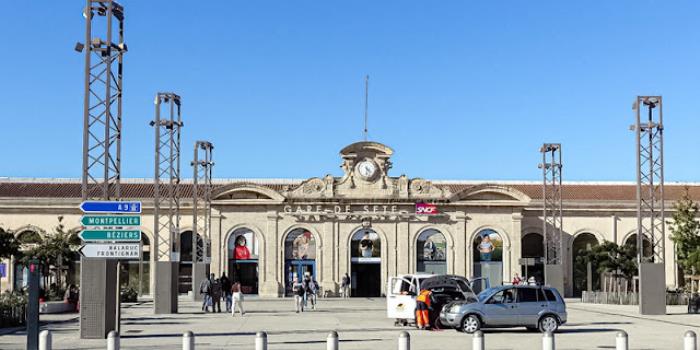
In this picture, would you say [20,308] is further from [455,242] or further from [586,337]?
[455,242]

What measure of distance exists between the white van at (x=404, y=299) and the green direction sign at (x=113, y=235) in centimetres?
1040

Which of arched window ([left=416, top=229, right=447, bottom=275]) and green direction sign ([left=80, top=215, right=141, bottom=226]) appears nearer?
green direction sign ([left=80, top=215, right=141, bottom=226])

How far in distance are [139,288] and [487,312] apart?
39.3 metres

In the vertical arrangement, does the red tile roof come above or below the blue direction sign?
above

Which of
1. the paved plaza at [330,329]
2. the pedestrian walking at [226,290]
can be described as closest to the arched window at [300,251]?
the pedestrian walking at [226,290]

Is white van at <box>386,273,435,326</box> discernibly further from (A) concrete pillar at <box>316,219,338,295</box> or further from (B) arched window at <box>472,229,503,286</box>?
(B) arched window at <box>472,229,503,286</box>

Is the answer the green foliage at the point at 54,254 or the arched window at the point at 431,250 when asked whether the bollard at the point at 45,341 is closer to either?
the green foliage at the point at 54,254

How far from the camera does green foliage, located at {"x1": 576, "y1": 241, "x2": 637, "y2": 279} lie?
59.7 metres

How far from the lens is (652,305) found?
38406 mm

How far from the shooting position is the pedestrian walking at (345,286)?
2470 inches

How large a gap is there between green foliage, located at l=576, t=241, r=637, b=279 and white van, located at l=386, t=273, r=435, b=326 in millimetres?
29205

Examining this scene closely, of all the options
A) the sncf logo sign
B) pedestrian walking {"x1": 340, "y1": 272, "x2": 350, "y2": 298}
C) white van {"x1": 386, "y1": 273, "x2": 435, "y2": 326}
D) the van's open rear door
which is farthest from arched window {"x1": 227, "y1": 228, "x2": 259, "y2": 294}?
the van's open rear door

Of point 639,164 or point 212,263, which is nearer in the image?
point 639,164

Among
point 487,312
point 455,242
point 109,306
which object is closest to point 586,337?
point 487,312
